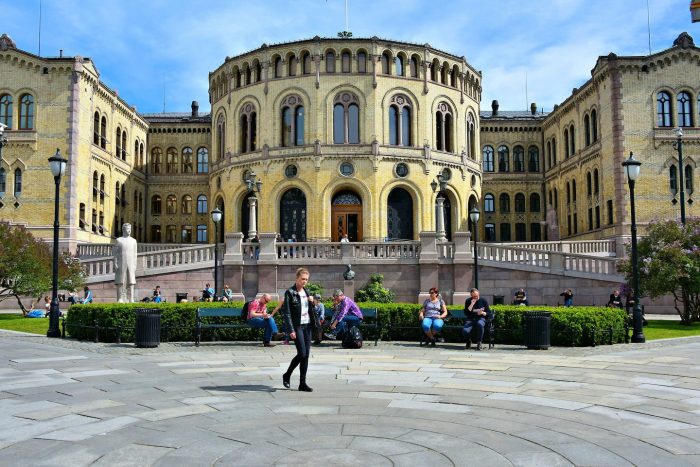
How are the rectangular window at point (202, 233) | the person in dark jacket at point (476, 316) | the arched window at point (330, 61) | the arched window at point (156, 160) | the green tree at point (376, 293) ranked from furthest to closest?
the arched window at point (156, 160) → the rectangular window at point (202, 233) → the arched window at point (330, 61) → the green tree at point (376, 293) → the person in dark jacket at point (476, 316)

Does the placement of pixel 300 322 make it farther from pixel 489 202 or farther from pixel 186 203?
pixel 489 202

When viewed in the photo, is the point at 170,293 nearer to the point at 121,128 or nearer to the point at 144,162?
the point at 121,128

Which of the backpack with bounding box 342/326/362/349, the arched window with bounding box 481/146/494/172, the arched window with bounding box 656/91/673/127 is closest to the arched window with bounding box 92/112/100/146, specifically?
the arched window with bounding box 481/146/494/172

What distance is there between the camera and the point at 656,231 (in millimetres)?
28516

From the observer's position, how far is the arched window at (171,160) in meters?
60.4

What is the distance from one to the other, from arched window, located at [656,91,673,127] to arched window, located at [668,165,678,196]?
10.2 feet

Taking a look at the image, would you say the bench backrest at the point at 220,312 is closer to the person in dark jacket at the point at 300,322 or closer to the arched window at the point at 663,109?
the person in dark jacket at the point at 300,322

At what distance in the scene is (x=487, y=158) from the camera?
62531mm

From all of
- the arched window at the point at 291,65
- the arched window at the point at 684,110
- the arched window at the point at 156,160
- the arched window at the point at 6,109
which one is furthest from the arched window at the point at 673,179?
the arched window at the point at 6,109

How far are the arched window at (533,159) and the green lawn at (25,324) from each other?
1848 inches

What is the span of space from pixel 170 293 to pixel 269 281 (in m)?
4.91

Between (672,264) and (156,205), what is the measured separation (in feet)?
148

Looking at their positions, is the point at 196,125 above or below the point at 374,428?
above

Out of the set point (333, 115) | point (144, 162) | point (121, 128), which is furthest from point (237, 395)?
point (144, 162)
